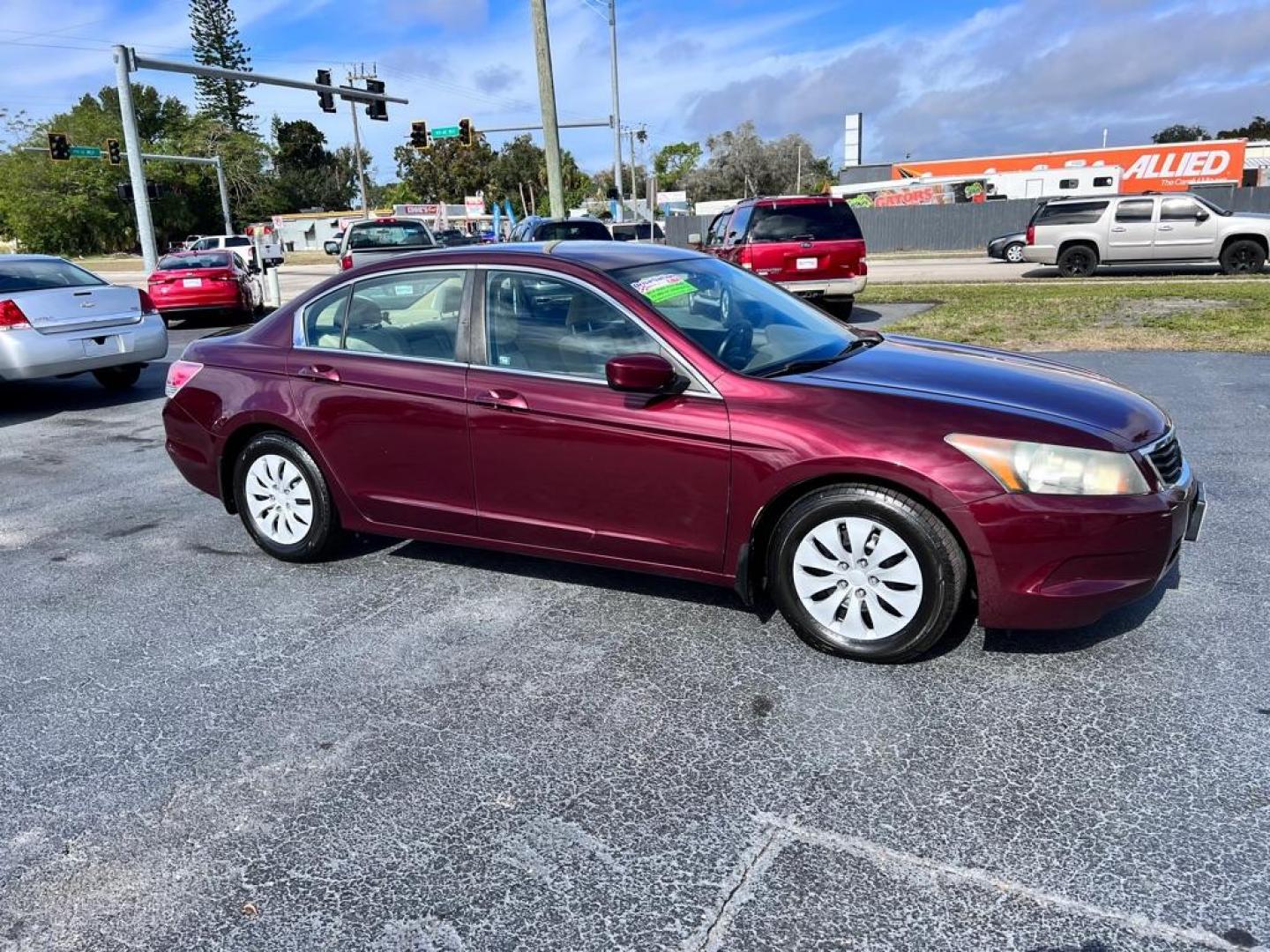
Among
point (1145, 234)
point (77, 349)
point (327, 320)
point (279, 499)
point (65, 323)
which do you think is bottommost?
point (279, 499)

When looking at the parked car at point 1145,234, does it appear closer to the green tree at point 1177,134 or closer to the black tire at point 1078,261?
the black tire at point 1078,261

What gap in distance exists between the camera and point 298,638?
414cm

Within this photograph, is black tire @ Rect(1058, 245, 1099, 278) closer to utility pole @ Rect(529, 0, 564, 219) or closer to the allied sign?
utility pole @ Rect(529, 0, 564, 219)

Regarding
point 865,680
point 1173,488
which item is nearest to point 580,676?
point 865,680

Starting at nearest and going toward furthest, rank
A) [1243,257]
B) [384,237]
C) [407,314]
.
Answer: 1. [407,314]
2. [384,237]
3. [1243,257]

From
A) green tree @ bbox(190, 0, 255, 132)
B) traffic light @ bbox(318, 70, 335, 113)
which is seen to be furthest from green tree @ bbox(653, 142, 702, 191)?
traffic light @ bbox(318, 70, 335, 113)

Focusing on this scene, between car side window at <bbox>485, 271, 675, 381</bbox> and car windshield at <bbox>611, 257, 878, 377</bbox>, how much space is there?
17 cm

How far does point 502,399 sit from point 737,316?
1133 mm

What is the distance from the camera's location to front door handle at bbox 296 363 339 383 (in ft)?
15.3

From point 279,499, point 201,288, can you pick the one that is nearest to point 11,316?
point 279,499

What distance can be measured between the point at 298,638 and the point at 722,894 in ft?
7.76

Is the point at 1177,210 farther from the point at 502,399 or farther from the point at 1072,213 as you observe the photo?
the point at 502,399

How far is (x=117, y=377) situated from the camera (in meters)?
11.0

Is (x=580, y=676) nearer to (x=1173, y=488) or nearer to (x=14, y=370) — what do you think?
(x=1173, y=488)
